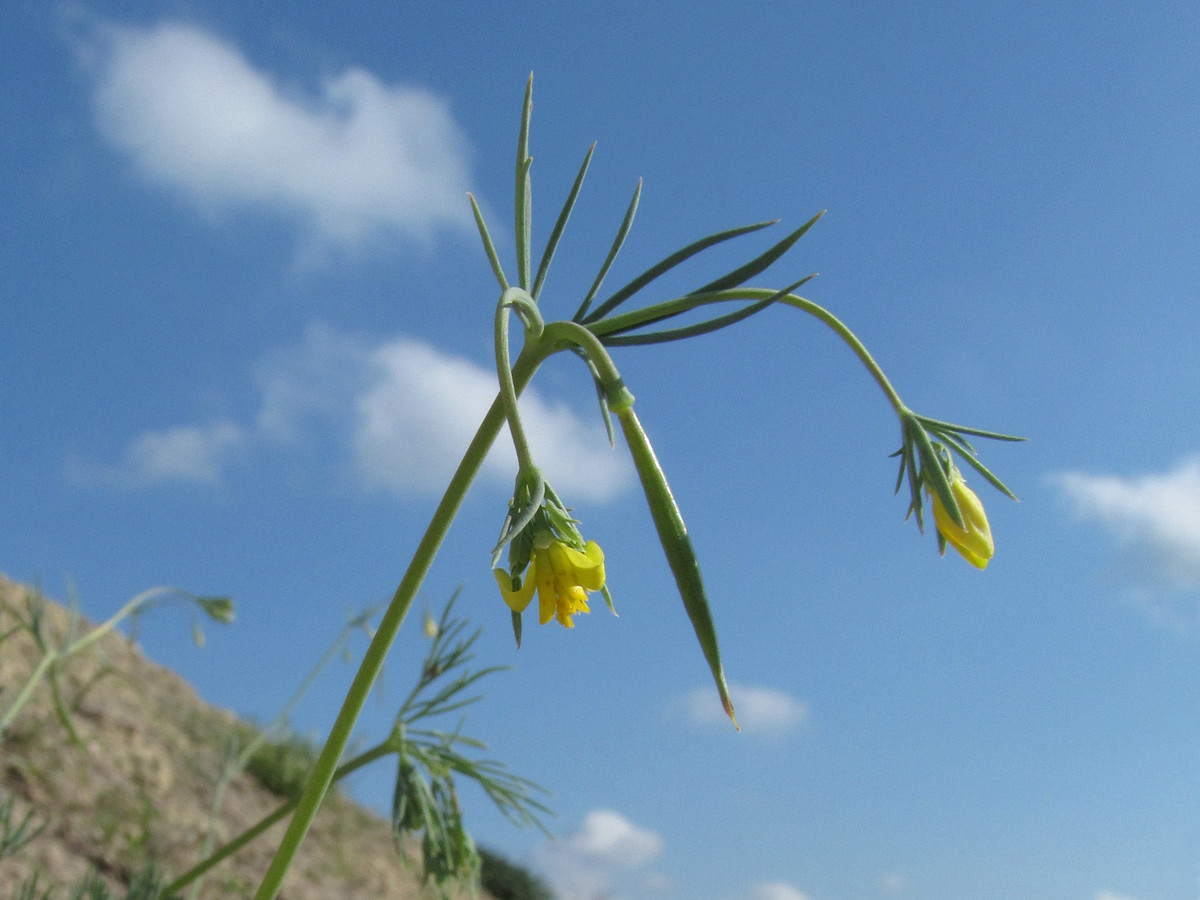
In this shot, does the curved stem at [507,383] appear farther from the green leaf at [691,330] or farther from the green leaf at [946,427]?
the green leaf at [946,427]

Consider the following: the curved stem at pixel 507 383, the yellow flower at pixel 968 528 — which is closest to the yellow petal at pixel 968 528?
the yellow flower at pixel 968 528

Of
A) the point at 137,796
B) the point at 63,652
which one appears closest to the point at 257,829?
the point at 63,652

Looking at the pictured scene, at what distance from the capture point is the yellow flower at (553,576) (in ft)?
4.76

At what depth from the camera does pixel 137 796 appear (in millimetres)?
4953

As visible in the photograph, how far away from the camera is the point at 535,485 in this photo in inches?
57.0

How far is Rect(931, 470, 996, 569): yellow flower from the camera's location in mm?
1787

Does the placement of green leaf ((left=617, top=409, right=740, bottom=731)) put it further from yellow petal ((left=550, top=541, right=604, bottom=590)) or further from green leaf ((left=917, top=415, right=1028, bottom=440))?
green leaf ((left=917, top=415, right=1028, bottom=440))

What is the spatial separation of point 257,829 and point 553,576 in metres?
1.44

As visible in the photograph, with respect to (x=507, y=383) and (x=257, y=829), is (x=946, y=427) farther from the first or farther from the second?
(x=257, y=829)

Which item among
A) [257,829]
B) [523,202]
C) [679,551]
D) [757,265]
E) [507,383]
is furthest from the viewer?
[257,829]

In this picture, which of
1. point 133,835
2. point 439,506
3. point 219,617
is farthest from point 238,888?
point 439,506

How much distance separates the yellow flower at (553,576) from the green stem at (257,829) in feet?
3.56

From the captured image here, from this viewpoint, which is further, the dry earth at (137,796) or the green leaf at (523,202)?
the dry earth at (137,796)

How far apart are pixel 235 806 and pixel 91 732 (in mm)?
942
